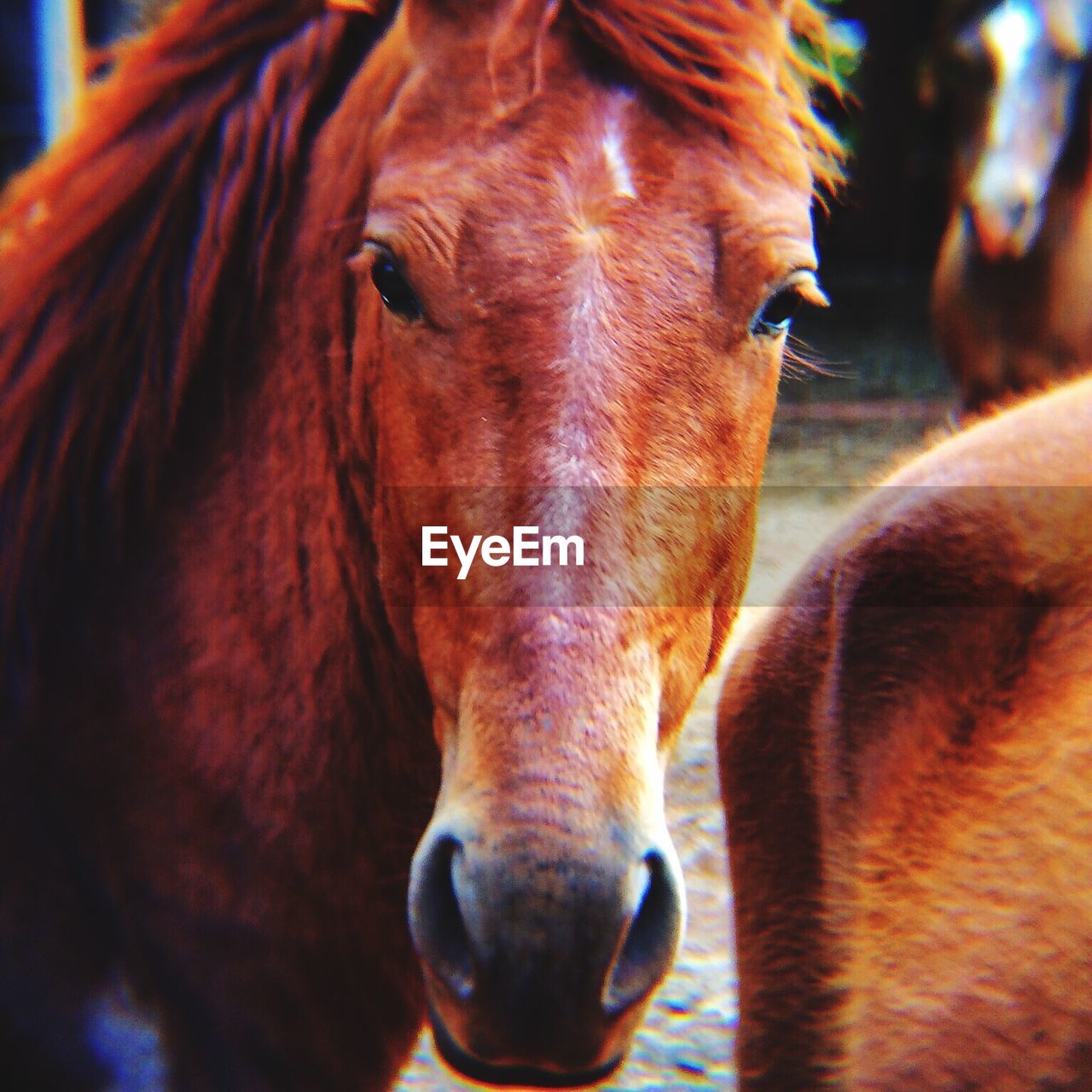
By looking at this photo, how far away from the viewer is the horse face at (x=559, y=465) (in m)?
1.15

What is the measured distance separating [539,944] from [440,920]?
131 millimetres

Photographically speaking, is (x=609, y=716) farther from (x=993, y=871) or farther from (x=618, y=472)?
(x=993, y=871)

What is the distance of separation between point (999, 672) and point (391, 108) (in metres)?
0.98

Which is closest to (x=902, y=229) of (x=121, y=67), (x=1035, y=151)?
(x=1035, y=151)

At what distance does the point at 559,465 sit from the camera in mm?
1234

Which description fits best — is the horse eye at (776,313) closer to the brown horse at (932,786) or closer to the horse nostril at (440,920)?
the brown horse at (932,786)

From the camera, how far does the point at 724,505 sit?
4.62 ft

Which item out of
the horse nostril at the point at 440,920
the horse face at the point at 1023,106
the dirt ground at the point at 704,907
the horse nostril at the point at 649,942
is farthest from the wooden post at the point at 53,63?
the horse nostril at the point at 649,942

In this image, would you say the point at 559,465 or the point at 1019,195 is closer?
the point at 559,465

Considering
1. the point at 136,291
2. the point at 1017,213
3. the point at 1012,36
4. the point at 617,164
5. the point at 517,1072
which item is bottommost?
the point at 1017,213

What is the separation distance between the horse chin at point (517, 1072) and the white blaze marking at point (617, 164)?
2.94ft

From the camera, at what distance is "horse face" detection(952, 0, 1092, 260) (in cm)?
444

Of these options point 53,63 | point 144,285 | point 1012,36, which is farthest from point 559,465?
point 1012,36

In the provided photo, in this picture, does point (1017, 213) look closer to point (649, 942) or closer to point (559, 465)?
point (559, 465)
